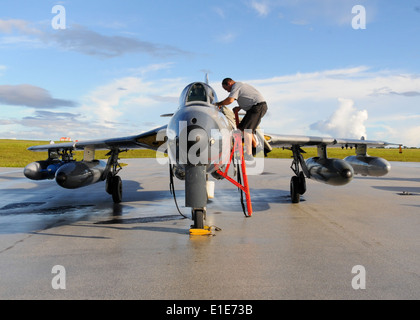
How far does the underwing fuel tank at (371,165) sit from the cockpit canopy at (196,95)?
934 cm

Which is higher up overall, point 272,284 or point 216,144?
point 216,144

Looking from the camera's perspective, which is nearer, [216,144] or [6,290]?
[6,290]

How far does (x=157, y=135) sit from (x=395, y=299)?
7.75 meters

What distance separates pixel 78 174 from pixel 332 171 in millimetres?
8292

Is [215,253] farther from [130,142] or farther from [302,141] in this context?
[302,141]

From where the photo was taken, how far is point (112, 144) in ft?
41.4

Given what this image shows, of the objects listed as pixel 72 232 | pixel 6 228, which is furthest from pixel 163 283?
pixel 6 228

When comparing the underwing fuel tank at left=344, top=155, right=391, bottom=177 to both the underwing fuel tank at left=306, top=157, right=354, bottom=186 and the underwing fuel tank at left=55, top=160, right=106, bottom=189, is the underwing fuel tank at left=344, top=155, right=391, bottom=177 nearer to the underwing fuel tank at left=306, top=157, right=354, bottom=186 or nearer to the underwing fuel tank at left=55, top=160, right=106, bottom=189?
the underwing fuel tank at left=306, top=157, right=354, bottom=186

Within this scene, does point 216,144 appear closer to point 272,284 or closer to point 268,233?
point 268,233

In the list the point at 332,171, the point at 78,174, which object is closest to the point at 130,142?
the point at 78,174

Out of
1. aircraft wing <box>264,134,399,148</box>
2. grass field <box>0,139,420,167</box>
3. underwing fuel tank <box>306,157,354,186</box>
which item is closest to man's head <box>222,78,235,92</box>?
aircraft wing <box>264,134,399,148</box>

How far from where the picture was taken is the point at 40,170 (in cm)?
1443

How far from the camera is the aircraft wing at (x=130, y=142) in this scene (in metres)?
10.4

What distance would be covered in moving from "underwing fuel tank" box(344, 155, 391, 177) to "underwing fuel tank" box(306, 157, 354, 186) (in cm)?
322
